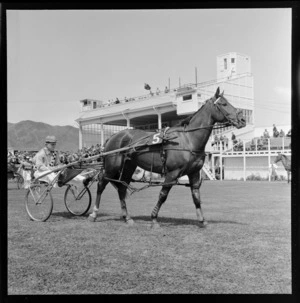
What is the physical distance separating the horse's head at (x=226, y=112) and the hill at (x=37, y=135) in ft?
7.50

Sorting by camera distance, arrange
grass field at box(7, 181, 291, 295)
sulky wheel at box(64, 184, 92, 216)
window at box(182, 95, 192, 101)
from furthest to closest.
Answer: sulky wheel at box(64, 184, 92, 216) < window at box(182, 95, 192, 101) < grass field at box(7, 181, 291, 295)

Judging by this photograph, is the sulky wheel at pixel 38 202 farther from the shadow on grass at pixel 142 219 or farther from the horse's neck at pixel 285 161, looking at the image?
the horse's neck at pixel 285 161

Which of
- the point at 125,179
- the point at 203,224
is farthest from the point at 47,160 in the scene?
the point at 203,224

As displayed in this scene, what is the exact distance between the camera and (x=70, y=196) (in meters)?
7.93

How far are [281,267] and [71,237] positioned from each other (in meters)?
2.87

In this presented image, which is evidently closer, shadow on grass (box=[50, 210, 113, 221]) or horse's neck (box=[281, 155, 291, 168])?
shadow on grass (box=[50, 210, 113, 221])

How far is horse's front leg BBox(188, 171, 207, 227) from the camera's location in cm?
637

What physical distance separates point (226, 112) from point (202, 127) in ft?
1.49

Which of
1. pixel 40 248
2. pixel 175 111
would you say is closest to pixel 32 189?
pixel 40 248

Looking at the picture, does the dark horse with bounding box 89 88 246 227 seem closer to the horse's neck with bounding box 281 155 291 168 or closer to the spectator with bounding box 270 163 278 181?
the horse's neck with bounding box 281 155 291 168

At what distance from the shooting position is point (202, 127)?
6406 millimetres

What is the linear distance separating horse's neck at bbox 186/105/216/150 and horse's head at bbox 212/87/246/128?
0.18 metres

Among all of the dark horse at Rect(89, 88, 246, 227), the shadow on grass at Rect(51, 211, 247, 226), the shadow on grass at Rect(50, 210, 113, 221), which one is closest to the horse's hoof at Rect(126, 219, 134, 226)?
the dark horse at Rect(89, 88, 246, 227)
